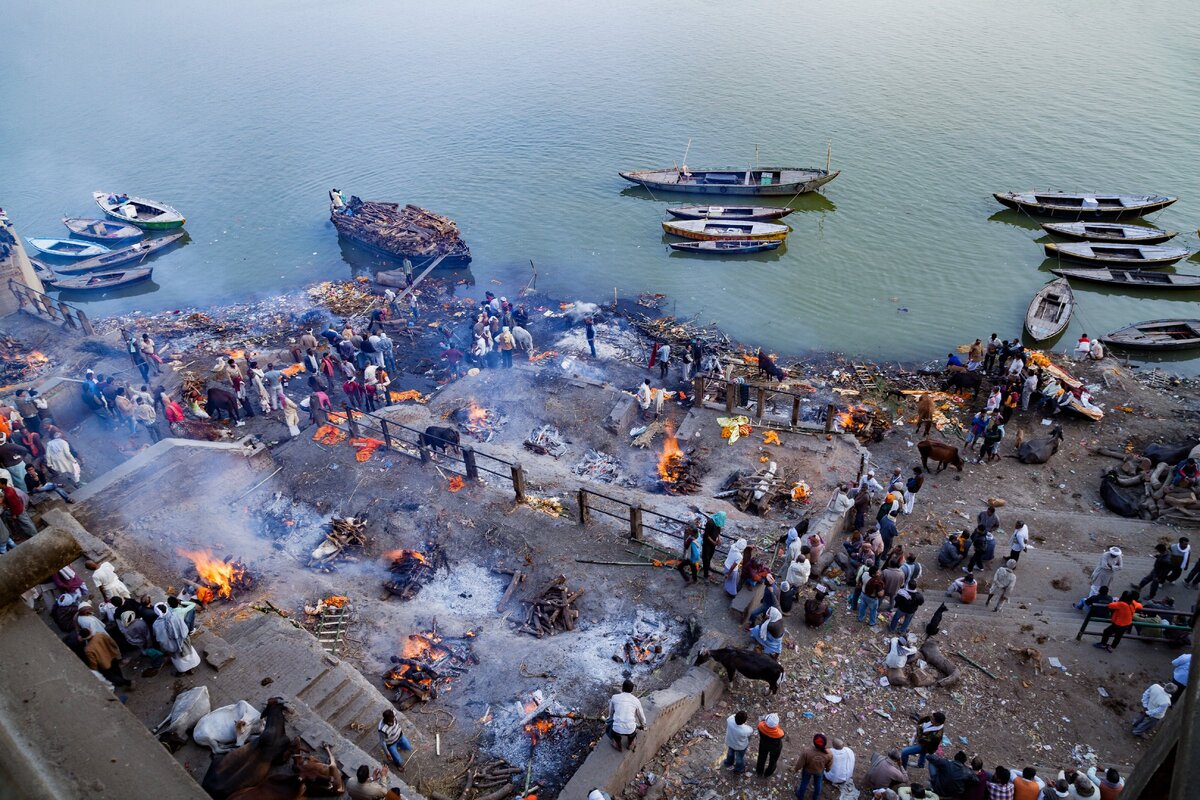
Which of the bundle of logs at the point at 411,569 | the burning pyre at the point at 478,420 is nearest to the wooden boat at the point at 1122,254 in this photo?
the burning pyre at the point at 478,420

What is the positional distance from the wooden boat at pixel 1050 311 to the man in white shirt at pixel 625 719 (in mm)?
25761

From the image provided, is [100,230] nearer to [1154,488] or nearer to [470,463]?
[470,463]

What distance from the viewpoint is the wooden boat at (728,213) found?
37125 millimetres

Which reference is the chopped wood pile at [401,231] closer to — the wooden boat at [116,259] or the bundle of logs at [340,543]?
the wooden boat at [116,259]

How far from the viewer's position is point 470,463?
55.3 feet

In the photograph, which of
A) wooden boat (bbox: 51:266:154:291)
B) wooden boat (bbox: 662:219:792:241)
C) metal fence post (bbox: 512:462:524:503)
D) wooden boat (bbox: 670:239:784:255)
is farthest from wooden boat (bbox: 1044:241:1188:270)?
wooden boat (bbox: 51:266:154:291)

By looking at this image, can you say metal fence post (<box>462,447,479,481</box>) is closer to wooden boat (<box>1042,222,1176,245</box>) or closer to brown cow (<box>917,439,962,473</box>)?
brown cow (<box>917,439,962,473</box>)

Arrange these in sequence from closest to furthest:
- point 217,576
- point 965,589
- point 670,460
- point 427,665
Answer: point 427,665
point 965,589
point 217,576
point 670,460

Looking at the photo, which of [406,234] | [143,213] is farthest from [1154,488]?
[143,213]

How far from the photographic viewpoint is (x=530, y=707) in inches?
468

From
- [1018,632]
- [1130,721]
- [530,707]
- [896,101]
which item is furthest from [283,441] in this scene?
[896,101]

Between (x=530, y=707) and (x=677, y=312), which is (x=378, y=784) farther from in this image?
(x=677, y=312)

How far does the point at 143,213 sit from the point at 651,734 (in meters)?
43.1

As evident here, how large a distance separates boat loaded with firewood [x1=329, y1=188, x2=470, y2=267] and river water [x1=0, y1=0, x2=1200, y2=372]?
1681mm
